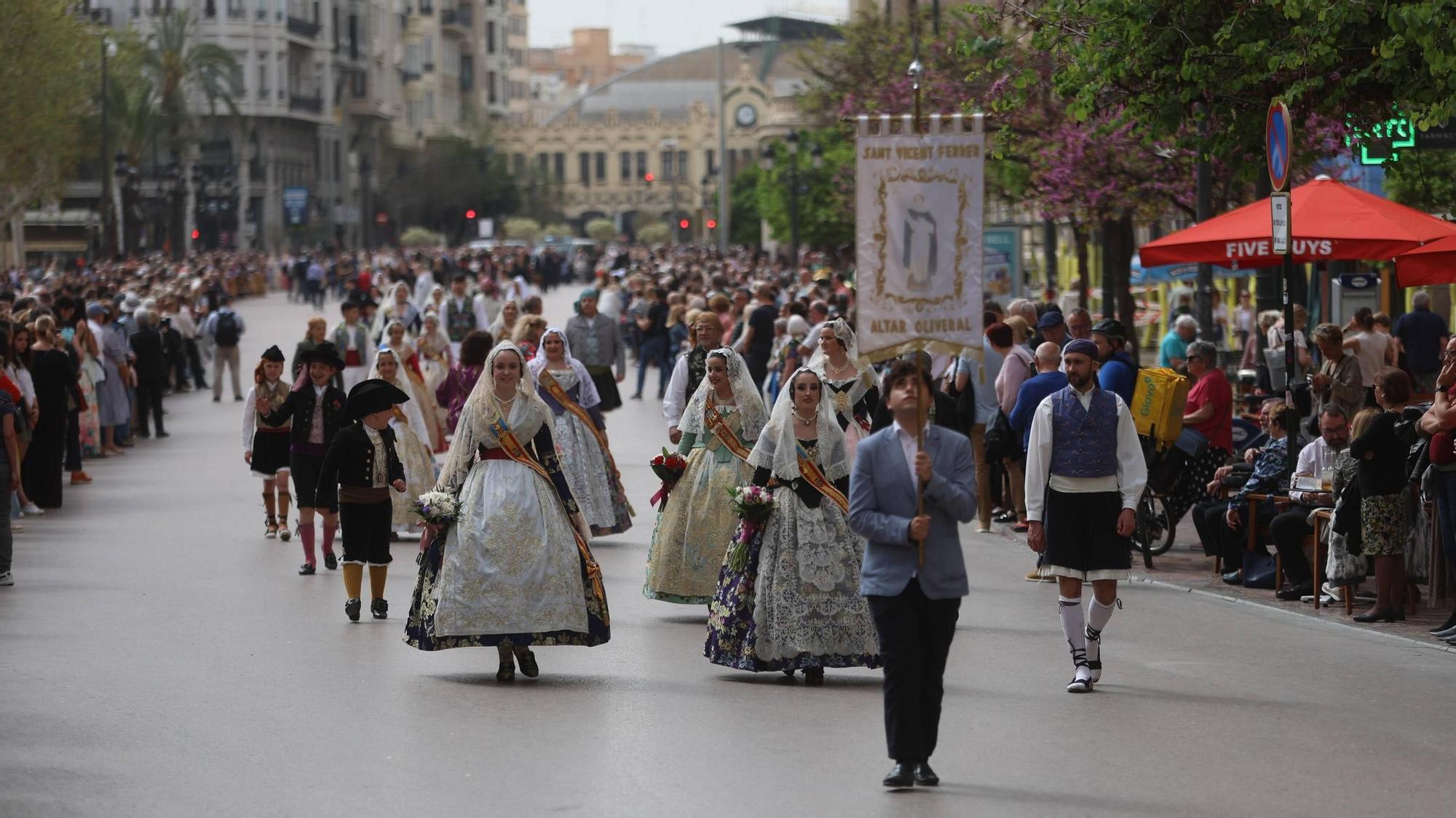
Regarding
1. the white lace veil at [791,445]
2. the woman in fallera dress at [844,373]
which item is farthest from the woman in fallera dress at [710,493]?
the white lace veil at [791,445]

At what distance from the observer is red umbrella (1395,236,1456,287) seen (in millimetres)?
14656

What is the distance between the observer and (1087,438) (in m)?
10.2

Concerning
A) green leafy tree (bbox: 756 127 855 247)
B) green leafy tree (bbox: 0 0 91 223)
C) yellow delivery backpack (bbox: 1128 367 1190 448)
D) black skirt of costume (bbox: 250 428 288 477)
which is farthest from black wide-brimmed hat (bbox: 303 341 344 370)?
green leafy tree (bbox: 0 0 91 223)

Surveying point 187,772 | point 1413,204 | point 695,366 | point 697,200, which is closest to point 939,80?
point 1413,204

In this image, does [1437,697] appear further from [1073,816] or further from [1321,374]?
[1321,374]

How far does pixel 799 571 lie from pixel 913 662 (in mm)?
2372

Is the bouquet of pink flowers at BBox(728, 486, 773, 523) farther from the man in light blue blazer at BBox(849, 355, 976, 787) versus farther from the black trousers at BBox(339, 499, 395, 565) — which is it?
the black trousers at BBox(339, 499, 395, 565)

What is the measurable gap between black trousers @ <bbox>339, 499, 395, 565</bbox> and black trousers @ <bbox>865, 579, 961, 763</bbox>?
203 inches

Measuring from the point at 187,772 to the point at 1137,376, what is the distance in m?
8.60

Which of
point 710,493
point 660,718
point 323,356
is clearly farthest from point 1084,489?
point 323,356

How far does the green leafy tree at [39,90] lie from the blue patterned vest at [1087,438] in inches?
1687

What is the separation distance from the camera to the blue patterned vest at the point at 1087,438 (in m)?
10.2

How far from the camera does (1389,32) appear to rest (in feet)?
43.2

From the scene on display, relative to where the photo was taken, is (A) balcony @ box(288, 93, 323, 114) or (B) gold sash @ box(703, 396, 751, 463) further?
(A) balcony @ box(288, 93, 323, 114)
